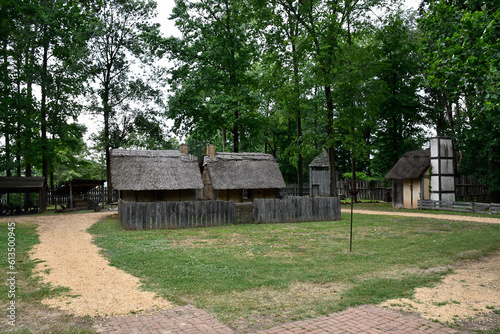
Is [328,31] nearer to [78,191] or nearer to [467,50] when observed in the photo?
[467,50]

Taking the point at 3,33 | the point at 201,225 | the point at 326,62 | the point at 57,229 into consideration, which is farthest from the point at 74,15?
the point at 326,62

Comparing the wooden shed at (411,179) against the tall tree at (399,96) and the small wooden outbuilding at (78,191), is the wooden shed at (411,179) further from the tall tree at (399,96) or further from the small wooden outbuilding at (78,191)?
the small wooden outbuilding at (78,191)

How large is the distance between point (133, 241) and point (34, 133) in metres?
21.2

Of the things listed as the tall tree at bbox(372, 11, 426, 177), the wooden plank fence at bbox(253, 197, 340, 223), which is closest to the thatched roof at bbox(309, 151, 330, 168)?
the tall tree at bbox(372, 11, 426, 177)

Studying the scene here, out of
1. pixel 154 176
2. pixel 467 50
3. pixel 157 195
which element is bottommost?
pixel 157 195

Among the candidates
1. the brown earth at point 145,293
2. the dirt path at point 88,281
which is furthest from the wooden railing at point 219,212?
the brown earth at point 145,293

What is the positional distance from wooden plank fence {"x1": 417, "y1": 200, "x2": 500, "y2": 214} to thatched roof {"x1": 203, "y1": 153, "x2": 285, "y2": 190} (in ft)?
35.3

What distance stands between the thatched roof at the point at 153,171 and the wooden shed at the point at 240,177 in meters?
1.59

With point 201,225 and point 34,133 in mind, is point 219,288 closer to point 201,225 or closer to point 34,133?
point 201,225

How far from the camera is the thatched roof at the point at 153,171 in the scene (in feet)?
77.1

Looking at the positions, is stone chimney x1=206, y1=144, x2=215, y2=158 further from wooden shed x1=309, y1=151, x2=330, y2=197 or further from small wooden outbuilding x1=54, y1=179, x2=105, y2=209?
wooden shed x1=309, y1=151, x2=330, y2=197

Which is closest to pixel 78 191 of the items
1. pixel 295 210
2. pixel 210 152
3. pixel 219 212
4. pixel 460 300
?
pixel 210 152

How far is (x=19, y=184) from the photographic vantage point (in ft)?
84.7

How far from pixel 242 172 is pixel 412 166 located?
44.2 feet
